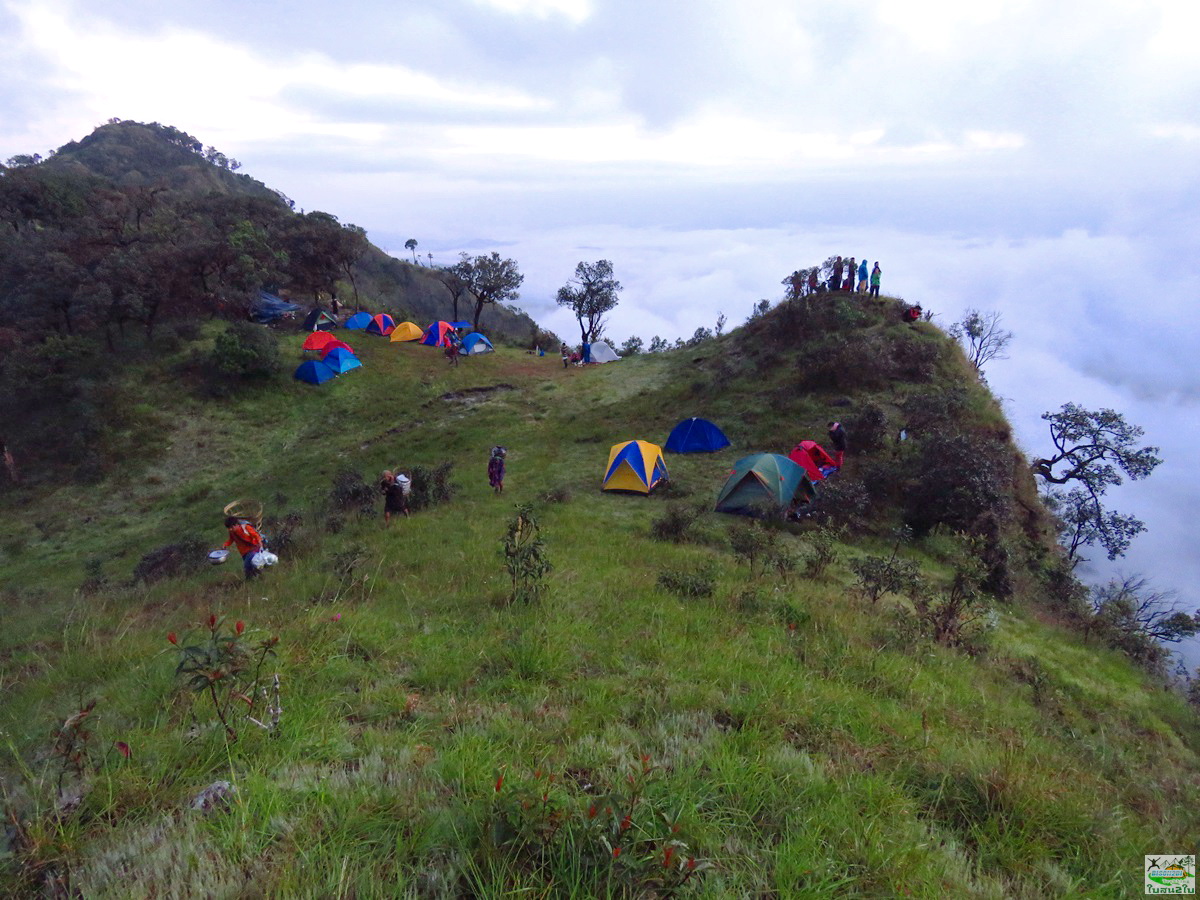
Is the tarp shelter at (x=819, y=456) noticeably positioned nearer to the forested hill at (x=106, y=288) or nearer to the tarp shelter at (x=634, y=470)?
the tarp shelter at (x=634, y=470)

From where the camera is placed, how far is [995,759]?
11.9 ft

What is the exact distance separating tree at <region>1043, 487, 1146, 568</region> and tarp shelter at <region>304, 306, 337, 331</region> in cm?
3330

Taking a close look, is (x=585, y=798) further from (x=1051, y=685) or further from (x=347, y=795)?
(x=1051, y=685)

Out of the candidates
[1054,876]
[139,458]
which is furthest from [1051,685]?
[139,458]

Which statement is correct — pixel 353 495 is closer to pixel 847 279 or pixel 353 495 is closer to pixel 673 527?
pixel 673 527

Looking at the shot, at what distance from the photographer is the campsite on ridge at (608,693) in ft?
8.37

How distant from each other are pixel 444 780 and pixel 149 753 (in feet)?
5.39

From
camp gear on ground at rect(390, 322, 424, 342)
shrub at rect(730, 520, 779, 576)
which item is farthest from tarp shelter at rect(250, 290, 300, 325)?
shrub at rect(730, 520, 779, 576)

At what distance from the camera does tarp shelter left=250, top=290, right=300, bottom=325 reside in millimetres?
30677

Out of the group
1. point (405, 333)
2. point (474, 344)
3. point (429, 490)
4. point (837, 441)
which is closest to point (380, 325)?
point (405, 333)

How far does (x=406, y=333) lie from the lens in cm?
3216

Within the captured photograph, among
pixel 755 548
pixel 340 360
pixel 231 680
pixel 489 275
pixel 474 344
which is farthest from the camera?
pixel 489 275

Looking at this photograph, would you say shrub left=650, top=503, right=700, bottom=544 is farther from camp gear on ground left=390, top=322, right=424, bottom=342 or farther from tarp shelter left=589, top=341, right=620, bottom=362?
camp gear on ground left=390, top=322, right=424, bottom=342

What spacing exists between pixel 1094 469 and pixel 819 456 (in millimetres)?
11056
